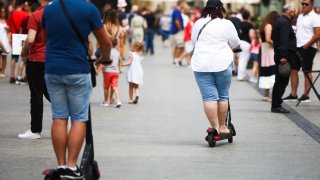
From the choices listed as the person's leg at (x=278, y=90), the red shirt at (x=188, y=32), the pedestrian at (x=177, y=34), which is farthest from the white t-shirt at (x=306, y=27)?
the pedestrian at (x=177, y=34)

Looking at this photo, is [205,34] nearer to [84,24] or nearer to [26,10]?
[84,24]

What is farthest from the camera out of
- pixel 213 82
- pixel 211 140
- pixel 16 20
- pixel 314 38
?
pixel 16 20

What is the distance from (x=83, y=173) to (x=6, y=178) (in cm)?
101

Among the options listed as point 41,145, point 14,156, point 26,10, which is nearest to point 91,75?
point 14,156

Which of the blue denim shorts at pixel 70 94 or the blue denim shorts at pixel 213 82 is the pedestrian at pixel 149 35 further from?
the blue denim shorts at pixel 70 94

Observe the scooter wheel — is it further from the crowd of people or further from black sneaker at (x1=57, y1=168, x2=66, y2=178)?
black sneaker at (x1=57, y1=168, x2=66, y2=178)

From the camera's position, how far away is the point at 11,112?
15.3 meters

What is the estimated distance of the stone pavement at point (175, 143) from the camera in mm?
9578

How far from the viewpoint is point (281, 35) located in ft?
51.7

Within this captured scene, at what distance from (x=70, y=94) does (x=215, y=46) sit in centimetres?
342

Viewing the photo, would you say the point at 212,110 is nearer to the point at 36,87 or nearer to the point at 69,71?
the point at 36,87

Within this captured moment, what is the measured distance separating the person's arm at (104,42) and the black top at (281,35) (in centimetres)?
740

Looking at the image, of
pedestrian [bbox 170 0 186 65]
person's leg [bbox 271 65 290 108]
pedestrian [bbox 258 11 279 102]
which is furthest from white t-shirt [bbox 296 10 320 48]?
pedestrian [bbox 170 0 186 65]

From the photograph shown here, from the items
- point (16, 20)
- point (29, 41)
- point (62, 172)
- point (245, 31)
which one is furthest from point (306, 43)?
point (62, 172)
